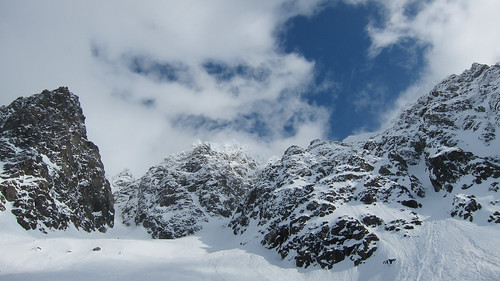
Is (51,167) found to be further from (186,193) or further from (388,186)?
(388,186)

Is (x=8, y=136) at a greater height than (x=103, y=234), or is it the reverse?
(x=8, y=136)

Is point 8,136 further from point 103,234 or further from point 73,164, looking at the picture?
point 103,234

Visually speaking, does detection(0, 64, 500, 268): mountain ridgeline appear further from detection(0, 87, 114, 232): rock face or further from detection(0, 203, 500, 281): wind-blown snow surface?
detection(0, 203, 500, 281): wind-blown snow surface

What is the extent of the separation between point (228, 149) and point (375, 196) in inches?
4391

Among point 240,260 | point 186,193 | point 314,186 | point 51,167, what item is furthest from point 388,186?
point 51,167

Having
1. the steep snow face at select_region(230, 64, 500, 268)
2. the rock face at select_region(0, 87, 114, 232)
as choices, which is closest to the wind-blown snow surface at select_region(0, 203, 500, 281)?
the steep snow face at select_region(230, 64, 500, 268)

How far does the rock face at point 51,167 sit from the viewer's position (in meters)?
85.2

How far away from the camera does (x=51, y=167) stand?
322 ft

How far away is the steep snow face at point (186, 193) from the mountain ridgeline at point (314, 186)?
0.53 m

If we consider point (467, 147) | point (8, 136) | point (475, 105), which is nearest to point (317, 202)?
point (467, 147)

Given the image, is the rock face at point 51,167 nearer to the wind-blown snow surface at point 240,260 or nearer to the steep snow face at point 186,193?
the wind-blown snow surface at point 240,260

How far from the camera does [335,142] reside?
134000 millimetres

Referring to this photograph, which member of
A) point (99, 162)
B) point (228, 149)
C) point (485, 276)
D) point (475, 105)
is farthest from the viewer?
point (228, 149)

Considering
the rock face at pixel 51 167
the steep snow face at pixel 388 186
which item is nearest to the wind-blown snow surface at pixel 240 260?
the steep snow face at pixel 388 186
